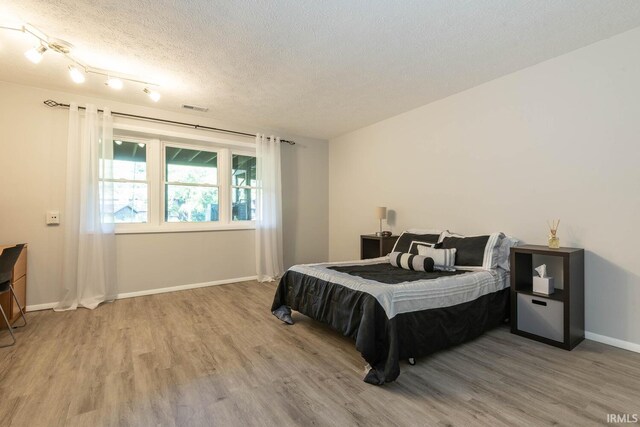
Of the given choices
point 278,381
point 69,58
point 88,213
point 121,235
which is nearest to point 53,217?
point 88,213

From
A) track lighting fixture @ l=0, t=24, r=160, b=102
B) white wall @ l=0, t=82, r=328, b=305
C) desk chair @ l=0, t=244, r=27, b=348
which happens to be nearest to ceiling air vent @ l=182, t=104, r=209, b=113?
white wall @ l=0, t=82, r=328, b=305

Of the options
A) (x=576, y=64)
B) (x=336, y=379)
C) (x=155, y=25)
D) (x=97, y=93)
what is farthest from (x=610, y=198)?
(x=97, y=93)

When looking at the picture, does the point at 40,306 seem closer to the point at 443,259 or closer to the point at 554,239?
the point at 443,259

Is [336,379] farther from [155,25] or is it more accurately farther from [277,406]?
[155,25]

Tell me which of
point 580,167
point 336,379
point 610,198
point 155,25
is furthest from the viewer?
point 580,167

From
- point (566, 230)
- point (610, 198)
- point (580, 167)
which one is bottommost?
point (566, 230)

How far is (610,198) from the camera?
2.46 metres

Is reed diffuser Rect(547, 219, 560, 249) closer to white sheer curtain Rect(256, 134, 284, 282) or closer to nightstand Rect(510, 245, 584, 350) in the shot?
nightstand Rect(510, 245, 584, 350)

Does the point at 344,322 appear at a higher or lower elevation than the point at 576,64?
lower

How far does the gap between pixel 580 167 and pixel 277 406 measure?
10.1 feet

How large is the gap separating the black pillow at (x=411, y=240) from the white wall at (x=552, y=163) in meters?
0.29

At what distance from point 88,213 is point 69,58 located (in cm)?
171

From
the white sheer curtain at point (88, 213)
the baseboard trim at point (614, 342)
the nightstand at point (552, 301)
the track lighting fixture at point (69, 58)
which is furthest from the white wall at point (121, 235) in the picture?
the baseboard trim at point (614, 342)

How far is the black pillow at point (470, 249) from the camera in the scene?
2973 millimetres
